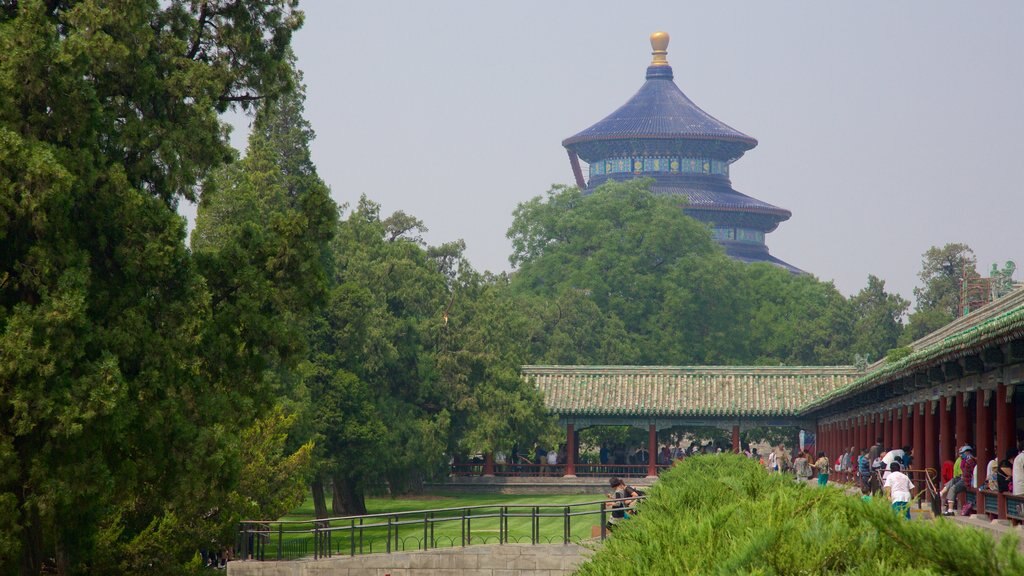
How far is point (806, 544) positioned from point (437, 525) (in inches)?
1516

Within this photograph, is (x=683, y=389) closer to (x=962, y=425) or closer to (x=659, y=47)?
(x=962, y=425)

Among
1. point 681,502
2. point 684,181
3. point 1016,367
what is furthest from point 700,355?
point 681,502

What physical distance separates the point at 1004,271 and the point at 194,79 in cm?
2893

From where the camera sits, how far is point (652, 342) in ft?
269

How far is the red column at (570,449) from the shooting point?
60.3 meters

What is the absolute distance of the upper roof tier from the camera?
105188 millimetres

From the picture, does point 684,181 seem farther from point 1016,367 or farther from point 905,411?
point 1016,367

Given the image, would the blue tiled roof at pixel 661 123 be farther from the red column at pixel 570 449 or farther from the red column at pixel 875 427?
Answer: the red column at pixel 875 427

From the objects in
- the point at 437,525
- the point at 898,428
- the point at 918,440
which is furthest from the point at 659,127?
the point at 918,440

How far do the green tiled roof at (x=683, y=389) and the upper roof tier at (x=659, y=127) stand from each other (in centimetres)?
4567

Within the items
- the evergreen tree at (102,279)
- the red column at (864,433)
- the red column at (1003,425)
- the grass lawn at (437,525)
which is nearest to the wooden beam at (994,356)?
the red column at (1003,425)

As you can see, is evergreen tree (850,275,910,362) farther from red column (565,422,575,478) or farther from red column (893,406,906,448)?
red column (893,406,906,448)

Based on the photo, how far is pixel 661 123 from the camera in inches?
4215

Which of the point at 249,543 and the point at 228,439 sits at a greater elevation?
the point at 228,439
